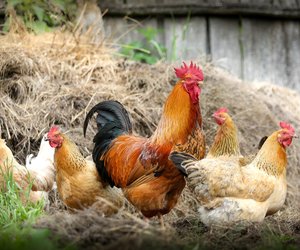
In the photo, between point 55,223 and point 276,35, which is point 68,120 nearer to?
point 55,223

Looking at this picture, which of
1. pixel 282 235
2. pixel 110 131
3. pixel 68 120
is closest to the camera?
pixel 282 235

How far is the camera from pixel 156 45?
1030 cm

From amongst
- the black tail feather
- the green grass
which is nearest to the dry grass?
the green grass

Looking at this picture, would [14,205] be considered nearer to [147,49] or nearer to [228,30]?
[147,49]

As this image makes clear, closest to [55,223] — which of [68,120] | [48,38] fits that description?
[68,120]

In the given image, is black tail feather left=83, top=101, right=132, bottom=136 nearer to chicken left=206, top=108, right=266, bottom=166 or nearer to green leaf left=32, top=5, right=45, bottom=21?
chicken left=206, top=108, right=266, bottom=166

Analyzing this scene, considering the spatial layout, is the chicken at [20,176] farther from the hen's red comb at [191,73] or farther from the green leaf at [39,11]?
the green leaf at [39,11]

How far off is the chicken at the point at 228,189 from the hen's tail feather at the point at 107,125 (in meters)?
0.93

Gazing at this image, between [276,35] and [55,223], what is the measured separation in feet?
22.9

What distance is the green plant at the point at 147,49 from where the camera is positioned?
1021 cm

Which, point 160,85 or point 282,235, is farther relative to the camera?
point 160,85

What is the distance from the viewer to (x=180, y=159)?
20.3ft

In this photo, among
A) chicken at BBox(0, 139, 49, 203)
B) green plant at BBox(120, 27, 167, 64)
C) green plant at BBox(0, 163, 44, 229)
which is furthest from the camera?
green plant at BBox(120, 27, 167, 64)

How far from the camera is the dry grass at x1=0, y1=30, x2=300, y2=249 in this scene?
25.9ft
